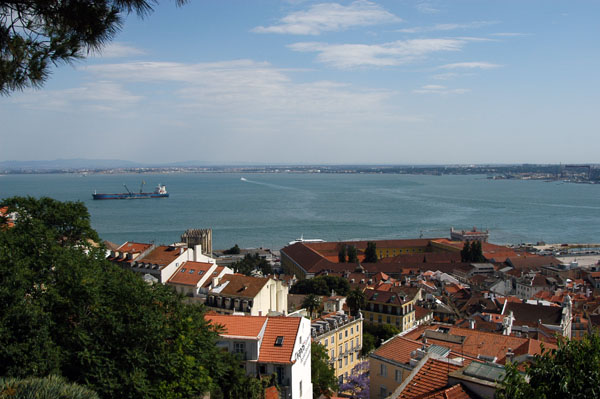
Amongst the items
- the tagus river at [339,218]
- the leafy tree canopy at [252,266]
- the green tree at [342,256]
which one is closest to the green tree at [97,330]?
the leafy tree canopy at [252,266]

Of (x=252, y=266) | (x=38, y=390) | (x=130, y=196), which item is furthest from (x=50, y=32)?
(x=130, y=196)

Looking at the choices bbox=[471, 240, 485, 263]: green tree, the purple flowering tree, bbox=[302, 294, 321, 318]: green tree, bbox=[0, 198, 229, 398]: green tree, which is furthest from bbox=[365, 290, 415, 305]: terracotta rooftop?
bbox=[471, 240, 485, 263]: green tree

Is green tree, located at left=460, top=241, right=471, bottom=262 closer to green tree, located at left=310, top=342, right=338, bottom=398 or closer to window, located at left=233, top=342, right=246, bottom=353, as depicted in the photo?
green tree, located at left=310, top=342, right=338, bottom=398

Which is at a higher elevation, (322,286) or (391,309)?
(391,309)

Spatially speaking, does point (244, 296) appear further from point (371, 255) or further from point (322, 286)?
point (371, 255)

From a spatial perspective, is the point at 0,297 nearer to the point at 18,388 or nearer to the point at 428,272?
the point at 18,388

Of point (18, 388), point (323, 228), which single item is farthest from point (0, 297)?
point (323, 228)
